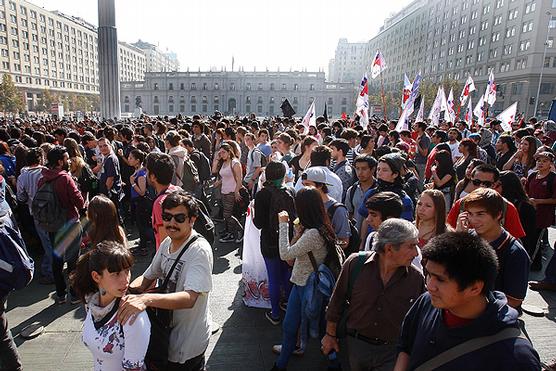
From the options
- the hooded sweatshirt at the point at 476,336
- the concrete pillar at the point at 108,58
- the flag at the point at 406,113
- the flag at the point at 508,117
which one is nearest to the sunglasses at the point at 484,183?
the hooded sweatshirt at the point at 476,336

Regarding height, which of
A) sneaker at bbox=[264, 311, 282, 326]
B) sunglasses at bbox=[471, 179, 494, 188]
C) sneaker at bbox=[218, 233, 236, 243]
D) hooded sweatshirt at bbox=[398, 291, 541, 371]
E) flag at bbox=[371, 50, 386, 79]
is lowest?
sneaker at bbox=[264, 311, 282, 326]

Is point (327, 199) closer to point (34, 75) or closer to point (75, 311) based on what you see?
point (75, 311)

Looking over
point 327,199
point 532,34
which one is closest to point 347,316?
point 327,199

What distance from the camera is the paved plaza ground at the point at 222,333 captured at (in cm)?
356

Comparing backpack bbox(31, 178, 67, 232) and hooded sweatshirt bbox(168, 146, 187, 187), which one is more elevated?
hooded sweatshirt bbox(168, 146, 187, 187)

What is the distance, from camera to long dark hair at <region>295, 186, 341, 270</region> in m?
3.02

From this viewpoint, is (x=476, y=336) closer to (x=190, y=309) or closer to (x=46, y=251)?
(x=190, y=309)

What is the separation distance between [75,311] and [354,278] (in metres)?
3.72

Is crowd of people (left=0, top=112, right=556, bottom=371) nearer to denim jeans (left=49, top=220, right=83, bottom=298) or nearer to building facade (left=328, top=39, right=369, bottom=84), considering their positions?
denim jeans (left=49, top=220, right=83, bottom=298)

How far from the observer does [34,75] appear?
77500 mm

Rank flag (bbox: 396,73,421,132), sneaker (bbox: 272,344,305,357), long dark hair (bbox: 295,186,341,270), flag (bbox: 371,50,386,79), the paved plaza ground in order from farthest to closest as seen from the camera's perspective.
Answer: flag (bbox: 371,50,386,79)
flag (bbox: 396,73,421,132)
sneaker (bbox: 272,344,305,357)
the paved plaza ground
long dark hair (bbox: 295,186,341,270)

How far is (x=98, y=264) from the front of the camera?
204cm

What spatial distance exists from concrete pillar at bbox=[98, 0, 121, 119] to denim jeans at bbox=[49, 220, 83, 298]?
2725 centimetres

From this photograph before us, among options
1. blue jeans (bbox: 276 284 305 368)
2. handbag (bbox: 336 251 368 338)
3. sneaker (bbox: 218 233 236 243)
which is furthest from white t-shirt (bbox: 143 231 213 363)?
sneaker (bbox: 218 233 236 243)
